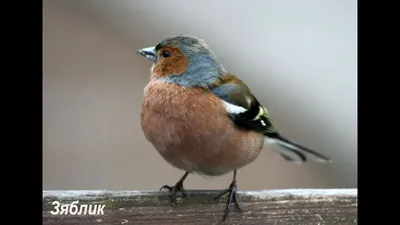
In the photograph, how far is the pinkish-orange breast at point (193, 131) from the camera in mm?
2049

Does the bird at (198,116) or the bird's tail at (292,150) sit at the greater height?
the bird at (198,116)

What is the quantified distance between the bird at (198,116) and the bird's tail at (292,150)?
75 millimetres

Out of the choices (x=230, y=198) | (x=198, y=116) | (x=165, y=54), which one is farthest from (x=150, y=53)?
(x=230, y=198)

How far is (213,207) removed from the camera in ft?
6.49

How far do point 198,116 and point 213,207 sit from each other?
0.30 meters

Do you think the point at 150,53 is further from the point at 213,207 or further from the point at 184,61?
the point at 213,207

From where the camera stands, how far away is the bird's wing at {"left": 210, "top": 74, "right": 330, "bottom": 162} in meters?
2.18

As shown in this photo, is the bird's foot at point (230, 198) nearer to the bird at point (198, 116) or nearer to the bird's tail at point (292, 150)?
the bird at point (198, 116)

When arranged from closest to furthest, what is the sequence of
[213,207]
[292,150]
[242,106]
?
[213,207] < [242,106] < [292,150]

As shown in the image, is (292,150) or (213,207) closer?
(213,207)

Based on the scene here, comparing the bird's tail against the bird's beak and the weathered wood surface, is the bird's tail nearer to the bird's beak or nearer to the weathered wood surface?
the weathered wood surface

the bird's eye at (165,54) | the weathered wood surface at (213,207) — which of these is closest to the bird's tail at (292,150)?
the weathered wood surface at (213,207)
